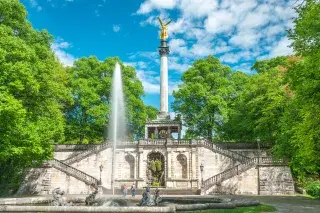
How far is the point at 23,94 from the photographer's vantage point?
74.6 feet

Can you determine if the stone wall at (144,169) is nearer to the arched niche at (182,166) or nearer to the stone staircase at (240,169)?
the arched niche at (182,166)

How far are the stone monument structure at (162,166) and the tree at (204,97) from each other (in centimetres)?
420

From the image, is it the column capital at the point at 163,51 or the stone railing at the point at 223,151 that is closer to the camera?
the stone railing at the point at 223,151

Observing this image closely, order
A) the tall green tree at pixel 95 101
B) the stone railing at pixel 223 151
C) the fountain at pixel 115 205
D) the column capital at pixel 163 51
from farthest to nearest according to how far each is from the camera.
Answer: the column capital at pixel 163 51
the tall green tree at pixel 95 101
the stone railing at pixel 223 151
the fountain at pixel 115 205

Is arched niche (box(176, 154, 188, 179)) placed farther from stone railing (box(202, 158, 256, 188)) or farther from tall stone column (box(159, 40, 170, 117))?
tall stone column (box(159, 40, 170, 117))

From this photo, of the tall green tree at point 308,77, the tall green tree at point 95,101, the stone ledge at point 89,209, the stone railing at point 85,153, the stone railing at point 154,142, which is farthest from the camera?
the tall green tree at point 95,101

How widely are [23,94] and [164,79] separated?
21.4 m

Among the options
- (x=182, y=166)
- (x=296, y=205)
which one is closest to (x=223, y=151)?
(x=182, y=166)

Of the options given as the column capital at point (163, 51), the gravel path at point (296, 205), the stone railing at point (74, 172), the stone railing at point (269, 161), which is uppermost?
the column capital at point (163, 51)

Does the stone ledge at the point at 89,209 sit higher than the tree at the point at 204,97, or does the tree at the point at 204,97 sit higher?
the tree at the point at 204,97

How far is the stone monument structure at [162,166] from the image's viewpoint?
99.7 feet

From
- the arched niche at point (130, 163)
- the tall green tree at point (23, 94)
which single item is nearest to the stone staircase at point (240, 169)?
the arched niche at point (130, 163)

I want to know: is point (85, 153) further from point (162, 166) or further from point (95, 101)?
point (162, 166)

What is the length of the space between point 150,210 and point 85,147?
91.8 feet
